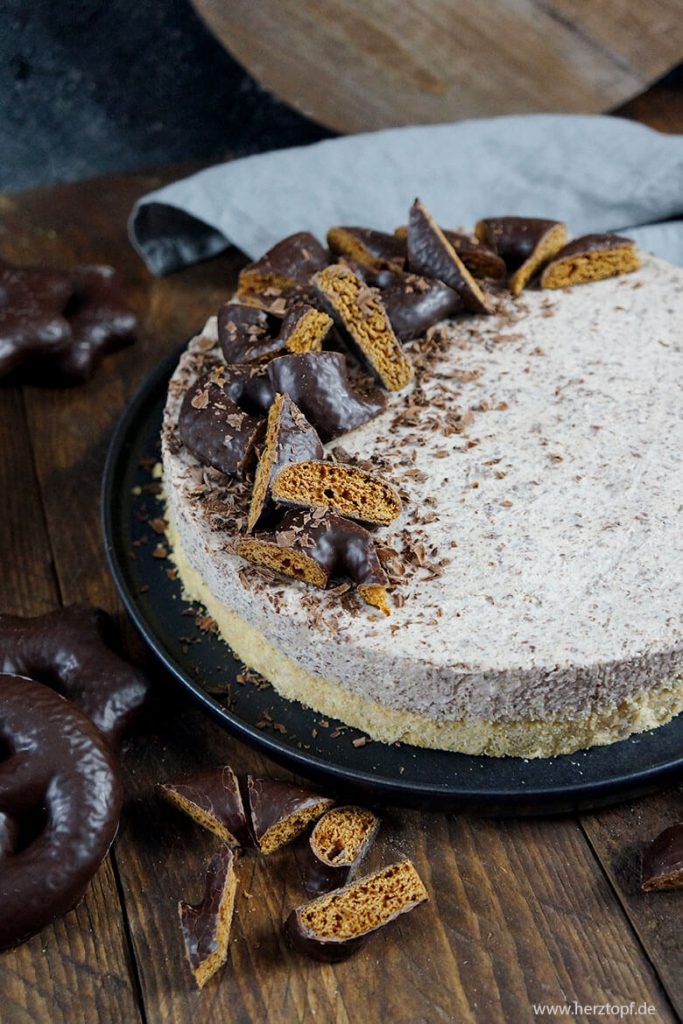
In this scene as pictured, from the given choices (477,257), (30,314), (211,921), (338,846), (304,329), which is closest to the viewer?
(211,921)

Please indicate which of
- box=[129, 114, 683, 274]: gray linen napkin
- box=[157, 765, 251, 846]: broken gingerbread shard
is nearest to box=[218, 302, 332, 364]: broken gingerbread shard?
box=[157, 765, 251, 846]: broken gingerbread shard

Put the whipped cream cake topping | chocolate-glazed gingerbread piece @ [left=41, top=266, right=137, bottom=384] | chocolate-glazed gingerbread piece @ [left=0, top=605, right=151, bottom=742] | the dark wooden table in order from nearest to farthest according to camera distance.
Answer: the dark wooden table, the whipped cream cake topping, chocolate-glazed gingerbread piece @ [left=0, top=605, right=151, bottom=742], chocolate-glazed gingerbread piece @ [left=41, top=266, right=137, bottom=384]

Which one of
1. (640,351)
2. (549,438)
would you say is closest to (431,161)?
(640,351)

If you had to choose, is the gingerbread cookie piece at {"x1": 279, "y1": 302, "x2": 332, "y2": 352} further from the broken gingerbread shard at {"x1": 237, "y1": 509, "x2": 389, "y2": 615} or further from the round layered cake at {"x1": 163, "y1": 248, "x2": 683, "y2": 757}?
the broken gingerbread shard at {"x1": 237, "y1": 509, "x2": 389, "y2": 615}

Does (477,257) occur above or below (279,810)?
above

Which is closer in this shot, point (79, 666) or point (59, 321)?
point (79, 666)

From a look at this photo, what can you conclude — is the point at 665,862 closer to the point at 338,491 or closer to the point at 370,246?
the point at 338,491

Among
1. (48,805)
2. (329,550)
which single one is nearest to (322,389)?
(329,550)
